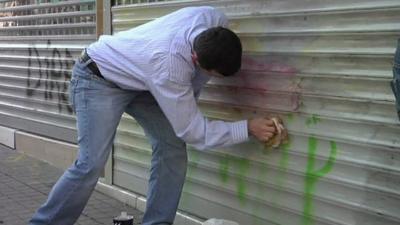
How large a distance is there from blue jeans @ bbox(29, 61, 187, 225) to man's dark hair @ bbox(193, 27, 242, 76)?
29.7 inches

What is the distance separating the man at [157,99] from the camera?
11.8 ft

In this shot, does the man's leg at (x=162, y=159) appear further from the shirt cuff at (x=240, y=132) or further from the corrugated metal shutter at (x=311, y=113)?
the shirt cuff at (x=240, y=132)

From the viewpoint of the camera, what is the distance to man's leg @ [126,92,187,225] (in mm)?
4160

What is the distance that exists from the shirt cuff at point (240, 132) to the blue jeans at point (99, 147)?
0.61m

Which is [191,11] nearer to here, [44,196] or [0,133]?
[44,196]

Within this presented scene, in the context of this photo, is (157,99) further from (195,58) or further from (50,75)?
(50,75)

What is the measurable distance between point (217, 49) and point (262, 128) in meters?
0.54

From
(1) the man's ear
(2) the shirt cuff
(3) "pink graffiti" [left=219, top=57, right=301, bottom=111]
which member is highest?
(1) the man's ear

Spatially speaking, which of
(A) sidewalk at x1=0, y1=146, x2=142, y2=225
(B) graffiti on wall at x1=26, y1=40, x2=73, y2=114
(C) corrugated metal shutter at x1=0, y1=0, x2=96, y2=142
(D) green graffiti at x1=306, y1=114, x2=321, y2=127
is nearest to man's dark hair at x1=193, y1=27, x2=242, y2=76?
(D) green graffiti at x1=306, y1=114, x2=321, y2=127

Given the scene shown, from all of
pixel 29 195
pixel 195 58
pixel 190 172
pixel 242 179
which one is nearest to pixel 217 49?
pixel 195 58

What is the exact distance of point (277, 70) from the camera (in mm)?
3740

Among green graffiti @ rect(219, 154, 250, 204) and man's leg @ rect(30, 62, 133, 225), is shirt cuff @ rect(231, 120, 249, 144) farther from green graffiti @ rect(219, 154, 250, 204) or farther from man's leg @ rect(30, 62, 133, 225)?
man's leg @ rect(30, 62, 133, 225)

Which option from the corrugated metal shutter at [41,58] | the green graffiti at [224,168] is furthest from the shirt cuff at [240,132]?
the corrugated metal shutter at [41,58]

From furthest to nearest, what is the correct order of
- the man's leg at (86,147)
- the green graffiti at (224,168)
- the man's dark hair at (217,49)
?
the green graffiti at (224,168) < the man's leg at (86,147) < the man's dark hair at (217,49)
